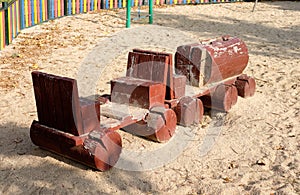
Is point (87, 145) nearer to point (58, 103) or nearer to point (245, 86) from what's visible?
point (58, 103)

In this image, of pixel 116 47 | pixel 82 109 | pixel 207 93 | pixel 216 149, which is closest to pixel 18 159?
pixel 82 109

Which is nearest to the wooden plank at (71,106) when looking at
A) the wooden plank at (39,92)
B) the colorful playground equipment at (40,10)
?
the wooden plank at (39,92)

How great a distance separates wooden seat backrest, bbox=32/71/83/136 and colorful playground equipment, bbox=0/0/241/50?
12.9ft

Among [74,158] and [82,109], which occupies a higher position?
Answer: [82,109]

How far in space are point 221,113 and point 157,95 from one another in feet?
3.36

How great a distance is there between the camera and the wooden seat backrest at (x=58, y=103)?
10.6ft

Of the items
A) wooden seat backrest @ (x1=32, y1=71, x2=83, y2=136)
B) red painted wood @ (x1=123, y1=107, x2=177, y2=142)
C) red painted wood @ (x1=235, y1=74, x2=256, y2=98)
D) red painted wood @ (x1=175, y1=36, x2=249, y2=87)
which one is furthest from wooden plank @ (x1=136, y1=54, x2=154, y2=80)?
red painted wood @ (x1=235, y1=74, x2=256, y2=98)

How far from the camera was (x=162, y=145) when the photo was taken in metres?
3.97

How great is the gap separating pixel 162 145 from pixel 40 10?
6.09 metres

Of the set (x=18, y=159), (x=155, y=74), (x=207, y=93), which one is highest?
(x=155, y=74)

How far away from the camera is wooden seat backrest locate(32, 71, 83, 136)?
3230 millimetres

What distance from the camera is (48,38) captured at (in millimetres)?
7910

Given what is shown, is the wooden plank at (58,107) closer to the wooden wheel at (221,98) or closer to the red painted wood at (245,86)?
the wooden wheel at (221,98)

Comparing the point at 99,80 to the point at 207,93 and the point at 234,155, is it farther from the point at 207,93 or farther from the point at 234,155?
the point at 234,155
